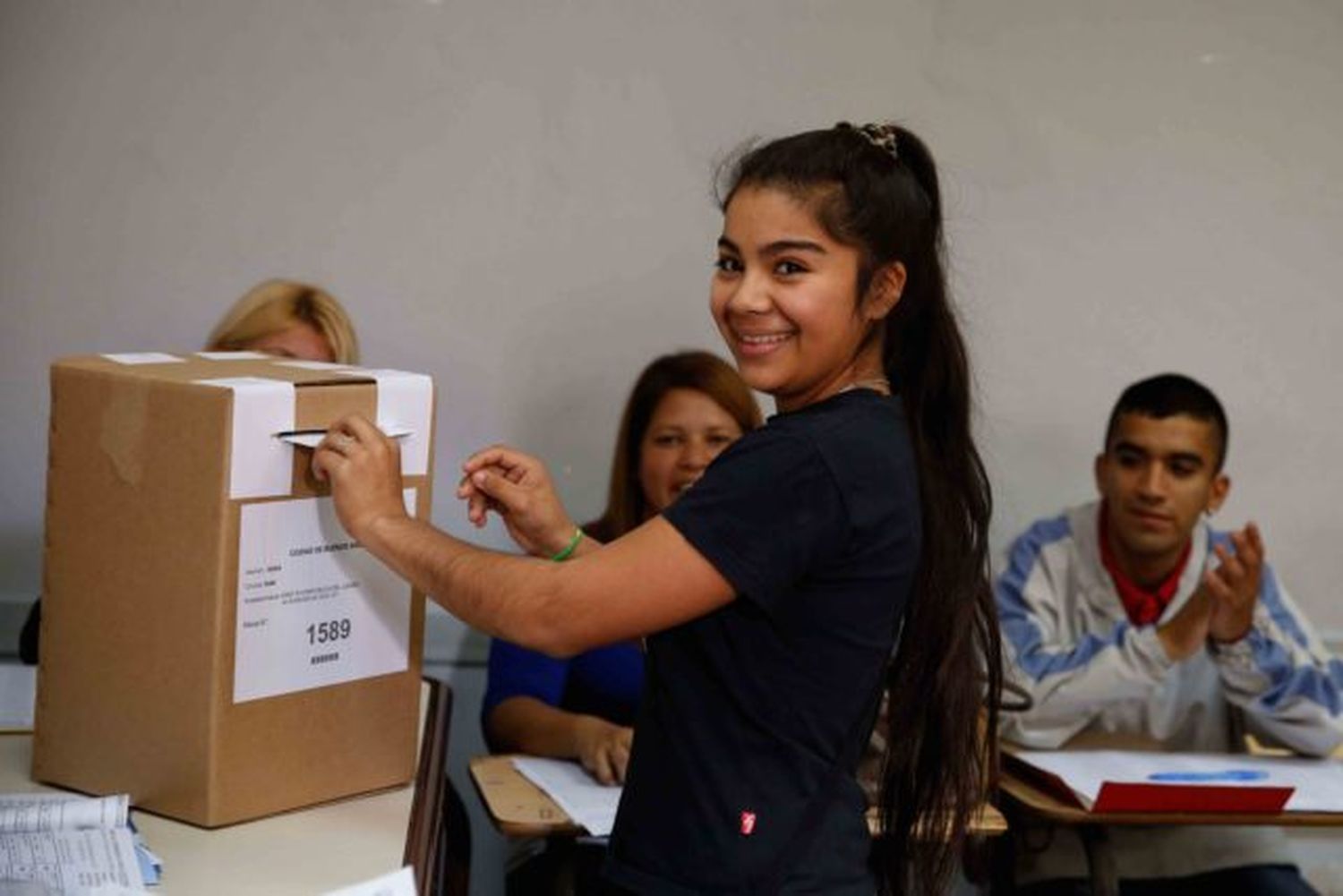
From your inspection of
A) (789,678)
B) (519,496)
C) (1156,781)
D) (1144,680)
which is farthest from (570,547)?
(1144,680)

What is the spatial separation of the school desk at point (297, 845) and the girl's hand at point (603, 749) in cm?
59

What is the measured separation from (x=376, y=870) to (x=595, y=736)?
93 centimetres

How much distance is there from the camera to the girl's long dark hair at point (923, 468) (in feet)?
5.15

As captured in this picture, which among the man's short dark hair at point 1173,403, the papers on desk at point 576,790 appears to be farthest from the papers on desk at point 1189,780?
the papers on desk at point 576,790

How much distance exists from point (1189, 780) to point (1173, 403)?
28.7 inches

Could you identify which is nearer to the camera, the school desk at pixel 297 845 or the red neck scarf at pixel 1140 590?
the school desk at pixel 297 845

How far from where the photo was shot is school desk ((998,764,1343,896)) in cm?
244

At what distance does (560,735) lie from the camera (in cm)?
248

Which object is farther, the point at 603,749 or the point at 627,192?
the point at 627,192

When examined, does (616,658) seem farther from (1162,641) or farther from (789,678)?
Result: (789,678)

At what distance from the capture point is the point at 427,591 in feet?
4.92

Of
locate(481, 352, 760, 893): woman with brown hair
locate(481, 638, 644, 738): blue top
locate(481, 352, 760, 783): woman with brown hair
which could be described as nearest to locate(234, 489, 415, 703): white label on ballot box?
locate(481, 352, 760, 893): woman with brown hair

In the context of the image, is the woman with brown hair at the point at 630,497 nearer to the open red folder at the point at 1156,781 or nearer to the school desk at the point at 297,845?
the open red folder at the point at 1156,781

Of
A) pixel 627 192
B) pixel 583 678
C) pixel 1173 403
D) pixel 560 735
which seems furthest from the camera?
pixel 627 192
